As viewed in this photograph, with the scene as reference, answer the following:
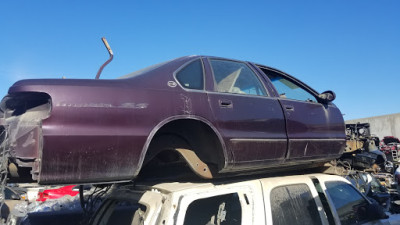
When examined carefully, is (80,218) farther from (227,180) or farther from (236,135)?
(236,135)

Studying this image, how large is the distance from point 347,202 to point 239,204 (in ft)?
Answer: 4.58

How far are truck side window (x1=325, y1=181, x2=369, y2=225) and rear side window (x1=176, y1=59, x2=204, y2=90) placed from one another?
1605 millimetres

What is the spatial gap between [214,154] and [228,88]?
2.14 feet

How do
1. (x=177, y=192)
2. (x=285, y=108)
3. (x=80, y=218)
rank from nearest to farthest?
1. (x=177, y=192)
2. (x=285, y=108)
3. (x=80, y=218)

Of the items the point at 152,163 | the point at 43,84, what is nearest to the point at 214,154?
the point at 152,163

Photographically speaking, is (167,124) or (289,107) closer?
(167,124)

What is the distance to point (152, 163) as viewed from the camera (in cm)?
282

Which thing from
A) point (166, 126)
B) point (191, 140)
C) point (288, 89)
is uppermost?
point (288, 89)

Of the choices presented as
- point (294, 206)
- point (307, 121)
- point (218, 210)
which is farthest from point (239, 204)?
point (307, 121)

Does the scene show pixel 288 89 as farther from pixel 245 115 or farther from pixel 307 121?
pixel 245 115

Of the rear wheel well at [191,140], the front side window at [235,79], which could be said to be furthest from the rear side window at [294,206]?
the front side window at [235,79]

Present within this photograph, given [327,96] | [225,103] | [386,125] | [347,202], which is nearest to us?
[225,103]

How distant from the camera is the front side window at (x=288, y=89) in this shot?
3443 mm

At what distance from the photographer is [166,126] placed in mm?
2414
